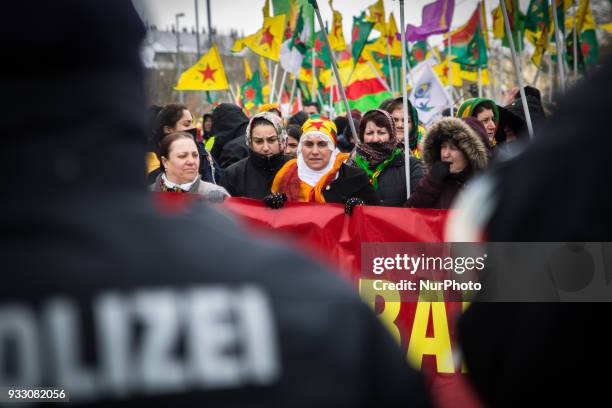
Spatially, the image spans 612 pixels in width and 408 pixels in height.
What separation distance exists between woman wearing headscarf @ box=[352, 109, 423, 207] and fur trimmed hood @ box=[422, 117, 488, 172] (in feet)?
1.82

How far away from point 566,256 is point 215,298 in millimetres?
597

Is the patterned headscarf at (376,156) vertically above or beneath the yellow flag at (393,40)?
beneath

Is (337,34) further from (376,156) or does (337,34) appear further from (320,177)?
(320,177)

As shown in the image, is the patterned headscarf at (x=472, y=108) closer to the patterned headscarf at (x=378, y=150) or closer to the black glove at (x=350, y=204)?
the patterned headscarf at (x=378, y=150)

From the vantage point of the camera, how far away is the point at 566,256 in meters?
1.33

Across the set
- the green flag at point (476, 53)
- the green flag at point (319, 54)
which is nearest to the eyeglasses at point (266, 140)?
the green flag at point (319, 54)

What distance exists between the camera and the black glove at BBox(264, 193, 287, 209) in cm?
561

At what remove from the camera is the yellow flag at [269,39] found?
1207 cm

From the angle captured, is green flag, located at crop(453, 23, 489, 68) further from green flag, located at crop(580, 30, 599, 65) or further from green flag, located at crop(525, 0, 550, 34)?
green flag, located at crop(580, 30, 599, 65)

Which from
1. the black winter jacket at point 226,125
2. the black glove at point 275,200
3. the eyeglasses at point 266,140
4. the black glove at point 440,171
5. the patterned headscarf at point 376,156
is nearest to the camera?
the black glove at point 440,171

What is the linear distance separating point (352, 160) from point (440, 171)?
128 centimetres

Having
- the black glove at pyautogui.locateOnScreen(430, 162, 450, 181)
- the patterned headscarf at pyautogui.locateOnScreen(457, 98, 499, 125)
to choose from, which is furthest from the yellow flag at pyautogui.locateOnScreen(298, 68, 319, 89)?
the black glove at pyautogui.locateOnScreen(430, 162, 450, 181)

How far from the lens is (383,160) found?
6.28 metres

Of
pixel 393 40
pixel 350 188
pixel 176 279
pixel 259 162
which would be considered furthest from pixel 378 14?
pixel 176 279
